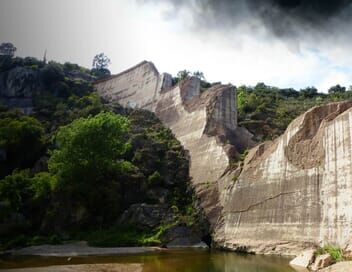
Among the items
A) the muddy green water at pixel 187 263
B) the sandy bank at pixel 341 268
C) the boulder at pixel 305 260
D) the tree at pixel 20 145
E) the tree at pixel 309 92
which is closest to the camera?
the sandy bank at pixel 341 268

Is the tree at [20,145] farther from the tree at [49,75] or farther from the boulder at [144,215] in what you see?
the tree at [49,75]

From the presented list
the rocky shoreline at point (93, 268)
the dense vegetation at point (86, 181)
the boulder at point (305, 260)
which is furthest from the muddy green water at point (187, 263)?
the dense vegetation at point (86, 181)

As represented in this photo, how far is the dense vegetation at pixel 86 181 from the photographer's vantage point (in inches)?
1267

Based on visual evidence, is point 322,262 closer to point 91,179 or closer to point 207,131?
point 91,179

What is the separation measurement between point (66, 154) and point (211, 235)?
1380 centimetres

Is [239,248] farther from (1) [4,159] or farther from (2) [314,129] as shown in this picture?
(1) [4,159]

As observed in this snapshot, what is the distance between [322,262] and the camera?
19.2 m

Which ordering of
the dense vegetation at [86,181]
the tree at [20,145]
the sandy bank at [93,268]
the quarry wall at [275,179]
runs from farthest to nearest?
the tree at [20,145] → the dense vegetation at [86,181] → the quarry wall at [275,179] → the sandy bank at [93,268]

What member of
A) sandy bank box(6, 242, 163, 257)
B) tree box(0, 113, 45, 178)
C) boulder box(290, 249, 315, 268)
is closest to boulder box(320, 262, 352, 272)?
boulder box(290, 249, 315, 268)

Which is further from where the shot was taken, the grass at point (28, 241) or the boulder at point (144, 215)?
the boulder at point (144, 215)

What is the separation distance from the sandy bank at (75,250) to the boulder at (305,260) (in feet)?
36.9

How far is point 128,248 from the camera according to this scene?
29516 millimetres

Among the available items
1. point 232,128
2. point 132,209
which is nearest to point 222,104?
point 232,128

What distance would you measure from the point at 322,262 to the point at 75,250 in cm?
1654
